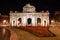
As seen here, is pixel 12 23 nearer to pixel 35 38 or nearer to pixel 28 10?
pixel 28 10

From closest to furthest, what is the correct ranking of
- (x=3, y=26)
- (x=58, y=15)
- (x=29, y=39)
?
1. (x=29, y=39)
2. (x=3, y=26)
3. (x=58, y=15)

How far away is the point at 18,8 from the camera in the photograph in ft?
266

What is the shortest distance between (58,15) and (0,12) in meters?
17.2

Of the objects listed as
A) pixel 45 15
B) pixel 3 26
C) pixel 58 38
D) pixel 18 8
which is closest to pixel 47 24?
pixel 45 15

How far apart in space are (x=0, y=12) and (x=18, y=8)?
5.76 metres

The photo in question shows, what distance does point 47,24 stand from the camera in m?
66.9

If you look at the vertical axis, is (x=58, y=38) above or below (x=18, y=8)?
below

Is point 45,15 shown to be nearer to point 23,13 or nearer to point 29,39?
point 23,13

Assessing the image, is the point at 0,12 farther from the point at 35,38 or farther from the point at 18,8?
the point at 35,38

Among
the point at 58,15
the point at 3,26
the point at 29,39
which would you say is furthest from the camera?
the point at 58,15

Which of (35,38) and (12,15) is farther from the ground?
(12,15)

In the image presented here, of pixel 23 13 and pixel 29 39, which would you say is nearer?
pixel 29 39

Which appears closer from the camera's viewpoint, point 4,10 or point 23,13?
point 23,13

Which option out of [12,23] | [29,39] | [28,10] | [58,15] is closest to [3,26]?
[12,23]
